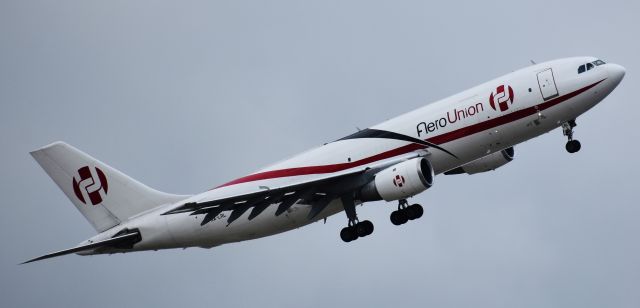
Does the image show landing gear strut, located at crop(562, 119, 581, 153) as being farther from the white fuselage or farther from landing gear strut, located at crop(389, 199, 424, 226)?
landing gear strut, located at crop(389, 199, 424, 226)

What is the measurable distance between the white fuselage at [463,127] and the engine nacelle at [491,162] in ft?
20.5

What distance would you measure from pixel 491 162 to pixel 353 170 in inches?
362

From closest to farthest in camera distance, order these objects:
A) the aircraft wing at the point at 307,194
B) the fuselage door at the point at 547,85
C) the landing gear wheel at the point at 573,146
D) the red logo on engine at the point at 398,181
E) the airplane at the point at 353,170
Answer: the red logo on engine at the point at 398,181 → the fuselage door at the point at 547,85 → the airplane at the point at 353,170 → the aircraft wing at the point at 307,194 → the landing gear wheel at the point at 573,146

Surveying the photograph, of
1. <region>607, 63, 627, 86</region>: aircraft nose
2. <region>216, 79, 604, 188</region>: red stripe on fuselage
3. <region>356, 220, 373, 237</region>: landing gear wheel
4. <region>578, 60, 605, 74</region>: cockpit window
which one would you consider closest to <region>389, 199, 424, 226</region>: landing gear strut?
<region>356, 220, 373, 237</region>: landing gear wheel

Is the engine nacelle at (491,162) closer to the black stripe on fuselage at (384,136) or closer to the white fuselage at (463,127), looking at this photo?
the white fuselage at (463,127)

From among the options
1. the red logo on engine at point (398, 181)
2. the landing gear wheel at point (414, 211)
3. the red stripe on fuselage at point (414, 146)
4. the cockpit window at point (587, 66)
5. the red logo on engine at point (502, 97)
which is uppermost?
the cockpit window at point (587, 66)

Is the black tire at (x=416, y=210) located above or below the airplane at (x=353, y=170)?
below

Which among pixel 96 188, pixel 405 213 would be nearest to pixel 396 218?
pixel 405 213

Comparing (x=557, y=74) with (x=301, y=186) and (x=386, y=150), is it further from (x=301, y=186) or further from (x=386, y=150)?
(x=301, y=186)

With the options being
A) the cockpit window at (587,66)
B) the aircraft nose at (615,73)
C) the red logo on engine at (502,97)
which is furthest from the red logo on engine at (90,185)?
the aircraft nose at (615,73)

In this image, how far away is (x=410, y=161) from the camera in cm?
4394

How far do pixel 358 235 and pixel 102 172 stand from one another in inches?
571

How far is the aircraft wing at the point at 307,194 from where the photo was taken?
4506 centimetres

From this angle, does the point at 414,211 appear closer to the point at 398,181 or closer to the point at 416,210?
the point at 416,210
